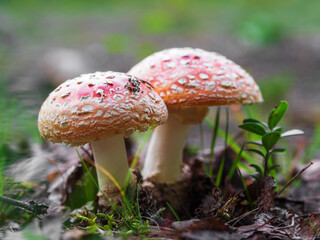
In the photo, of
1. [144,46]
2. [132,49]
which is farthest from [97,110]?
[132,49]

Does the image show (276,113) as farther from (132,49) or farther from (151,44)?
(132,49)

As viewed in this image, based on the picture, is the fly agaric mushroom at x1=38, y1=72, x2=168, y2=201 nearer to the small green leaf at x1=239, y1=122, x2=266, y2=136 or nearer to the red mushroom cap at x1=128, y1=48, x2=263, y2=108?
the red mushroom cap at x1=128, y1=48, x2=263, y2=108

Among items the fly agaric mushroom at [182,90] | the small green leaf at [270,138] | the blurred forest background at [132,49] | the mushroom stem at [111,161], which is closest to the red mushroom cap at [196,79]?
the fly agaric mushroom at [182,90]

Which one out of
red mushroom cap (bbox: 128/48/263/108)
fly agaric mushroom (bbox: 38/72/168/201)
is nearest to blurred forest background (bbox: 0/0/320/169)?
fly agaric mushroom (bbox: 38/72/168/201)

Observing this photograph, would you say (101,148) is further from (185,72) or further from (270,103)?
(270,103)

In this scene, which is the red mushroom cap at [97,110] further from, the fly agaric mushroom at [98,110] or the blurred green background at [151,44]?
the blurred green background at [151,44]

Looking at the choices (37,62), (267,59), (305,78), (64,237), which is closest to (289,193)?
(64,237)
